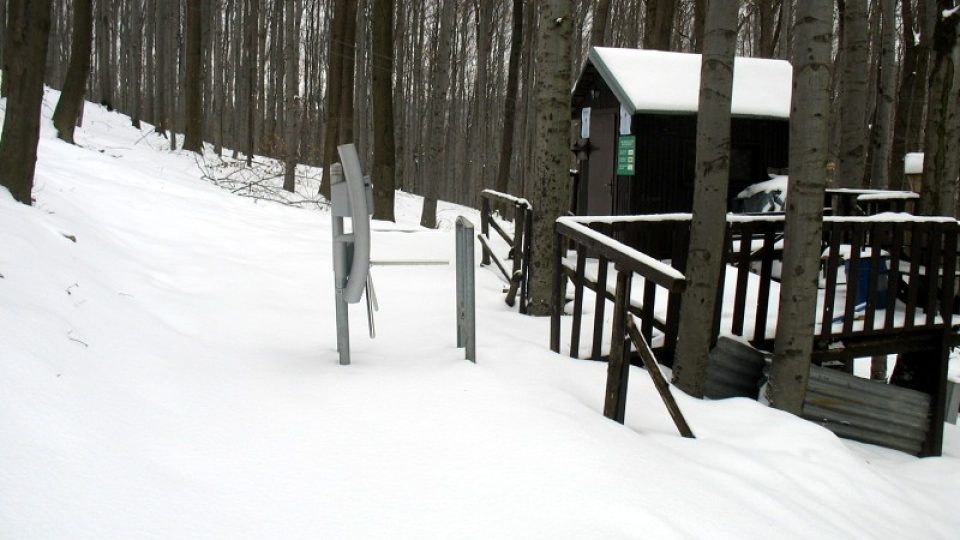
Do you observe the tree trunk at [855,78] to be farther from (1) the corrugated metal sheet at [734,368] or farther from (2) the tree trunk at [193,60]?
(2) the tree trunk at [193,60]

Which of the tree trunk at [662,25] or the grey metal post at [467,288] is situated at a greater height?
the tree trunk at [662,25]

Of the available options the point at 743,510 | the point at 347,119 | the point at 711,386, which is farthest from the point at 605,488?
the point at 347,119

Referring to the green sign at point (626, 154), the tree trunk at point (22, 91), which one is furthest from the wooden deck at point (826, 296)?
the green sign at point (626, 154)

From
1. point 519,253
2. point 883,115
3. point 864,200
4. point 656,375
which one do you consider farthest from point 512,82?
point 656,375

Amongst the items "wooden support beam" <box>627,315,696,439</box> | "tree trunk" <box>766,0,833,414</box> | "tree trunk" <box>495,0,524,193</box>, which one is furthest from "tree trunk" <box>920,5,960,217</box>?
"tree trunk" <box>495,0,524,193</box>

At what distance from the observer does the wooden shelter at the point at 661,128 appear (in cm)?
1248

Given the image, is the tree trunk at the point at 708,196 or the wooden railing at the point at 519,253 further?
the wooden railing at the point at 519,253

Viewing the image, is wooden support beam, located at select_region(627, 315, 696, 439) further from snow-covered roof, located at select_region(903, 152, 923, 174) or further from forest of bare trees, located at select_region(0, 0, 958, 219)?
snow-covered roof, located at select_region(903, 152, 923, 174)

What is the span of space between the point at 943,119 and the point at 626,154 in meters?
5.27

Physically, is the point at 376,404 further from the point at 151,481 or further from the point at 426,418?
the point at 151,481

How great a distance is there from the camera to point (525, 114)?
27.4 metres

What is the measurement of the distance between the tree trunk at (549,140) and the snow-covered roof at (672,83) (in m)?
5.57

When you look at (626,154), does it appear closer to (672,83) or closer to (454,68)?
(672,83)

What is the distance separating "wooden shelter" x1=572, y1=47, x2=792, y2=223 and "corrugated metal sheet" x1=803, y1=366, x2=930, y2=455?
6.51m
